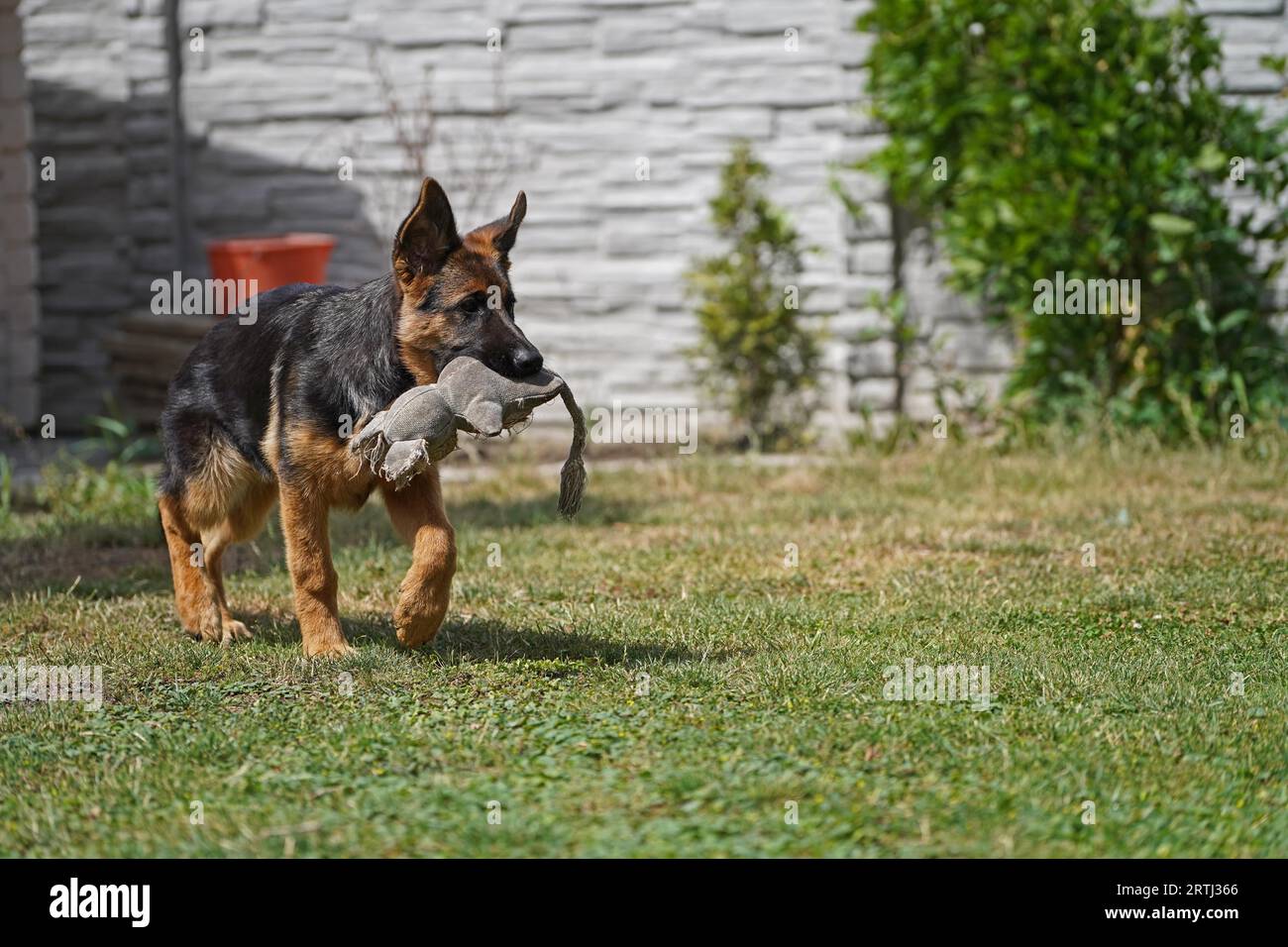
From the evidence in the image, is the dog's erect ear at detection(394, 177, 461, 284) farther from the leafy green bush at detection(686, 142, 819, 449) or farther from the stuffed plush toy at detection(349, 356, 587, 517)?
the leafy green bush at detection(686, 142, 819, 449)

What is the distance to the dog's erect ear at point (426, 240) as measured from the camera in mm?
4516

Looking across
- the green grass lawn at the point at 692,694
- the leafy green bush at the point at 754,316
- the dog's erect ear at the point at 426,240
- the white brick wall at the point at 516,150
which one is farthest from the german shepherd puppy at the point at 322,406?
the white brick wall at the point at 516,150

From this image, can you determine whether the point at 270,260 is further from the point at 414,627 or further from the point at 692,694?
the point at 692,694

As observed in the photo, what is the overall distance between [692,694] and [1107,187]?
5.58 metres

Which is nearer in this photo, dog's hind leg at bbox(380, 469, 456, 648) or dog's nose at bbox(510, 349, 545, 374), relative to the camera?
dog's nose at bbox(510, 349, 545, 374)

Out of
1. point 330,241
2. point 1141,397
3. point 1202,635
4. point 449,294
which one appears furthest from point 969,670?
point 330,241

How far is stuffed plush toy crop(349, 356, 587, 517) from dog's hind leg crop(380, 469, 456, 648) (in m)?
0.24

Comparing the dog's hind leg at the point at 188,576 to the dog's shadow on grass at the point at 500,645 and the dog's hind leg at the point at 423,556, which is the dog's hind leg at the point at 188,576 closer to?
the dog's shadow on grass at the point at 500,645

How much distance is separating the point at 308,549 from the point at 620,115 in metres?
6.11

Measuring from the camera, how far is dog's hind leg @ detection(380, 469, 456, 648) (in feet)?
15.4

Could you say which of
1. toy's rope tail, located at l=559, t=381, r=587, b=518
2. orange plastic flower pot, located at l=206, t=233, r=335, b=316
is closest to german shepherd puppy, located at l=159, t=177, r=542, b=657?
toy's rope tail, located at l=559, t=381, r=587, b=518

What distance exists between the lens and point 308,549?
484cm

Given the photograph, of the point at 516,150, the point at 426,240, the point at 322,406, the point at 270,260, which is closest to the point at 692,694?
the point at 322,406
